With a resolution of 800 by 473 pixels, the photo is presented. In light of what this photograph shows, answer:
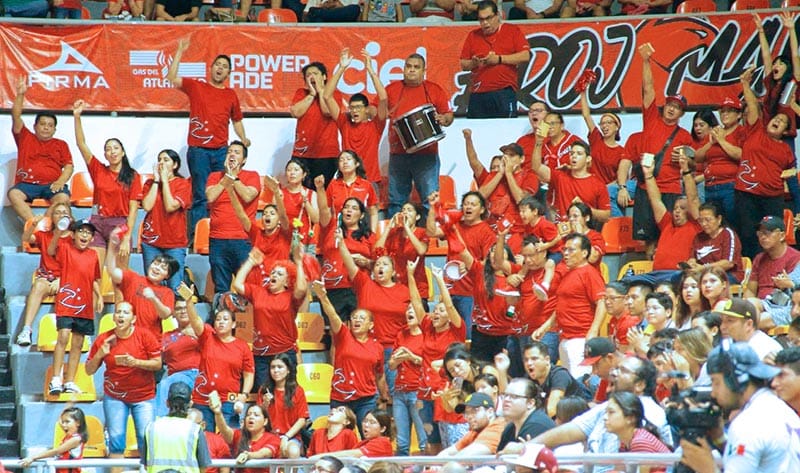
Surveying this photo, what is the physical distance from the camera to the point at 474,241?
1212 cm

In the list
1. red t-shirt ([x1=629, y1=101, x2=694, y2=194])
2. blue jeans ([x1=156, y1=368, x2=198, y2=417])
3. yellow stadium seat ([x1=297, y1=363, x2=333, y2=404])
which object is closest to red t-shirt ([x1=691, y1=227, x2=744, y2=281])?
red t-shirt ([x1=629, y1=101, x2=694, y2=194])

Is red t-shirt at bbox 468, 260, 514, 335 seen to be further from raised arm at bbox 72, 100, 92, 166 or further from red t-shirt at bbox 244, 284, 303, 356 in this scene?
raised arm at bbox 72, 100, 92, 166

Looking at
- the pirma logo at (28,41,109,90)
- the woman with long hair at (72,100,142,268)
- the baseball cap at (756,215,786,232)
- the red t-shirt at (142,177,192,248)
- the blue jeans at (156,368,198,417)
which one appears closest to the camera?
the baseball cap at (756,215,786,232)

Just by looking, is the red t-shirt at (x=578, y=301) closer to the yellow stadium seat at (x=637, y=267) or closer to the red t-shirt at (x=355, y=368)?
the red t-shirt at (x=355, y=368)

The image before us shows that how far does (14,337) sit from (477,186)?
4335 millimetres

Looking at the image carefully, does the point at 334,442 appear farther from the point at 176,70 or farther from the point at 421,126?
the point at 176,70

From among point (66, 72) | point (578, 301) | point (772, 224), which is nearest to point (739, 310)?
point (578, 301)

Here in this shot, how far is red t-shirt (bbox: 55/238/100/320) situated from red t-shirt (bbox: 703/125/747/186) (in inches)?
213

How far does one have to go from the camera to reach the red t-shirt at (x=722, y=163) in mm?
12812

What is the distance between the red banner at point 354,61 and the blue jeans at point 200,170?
3.29ft

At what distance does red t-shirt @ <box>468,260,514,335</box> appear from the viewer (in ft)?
37.1

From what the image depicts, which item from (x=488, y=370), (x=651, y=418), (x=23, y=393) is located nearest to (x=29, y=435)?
(x=23, y=393)

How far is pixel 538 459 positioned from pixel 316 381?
5626 millimetres

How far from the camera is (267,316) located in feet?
38.2
